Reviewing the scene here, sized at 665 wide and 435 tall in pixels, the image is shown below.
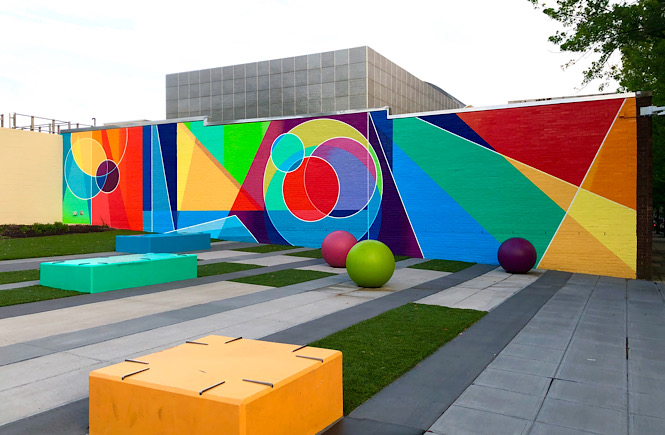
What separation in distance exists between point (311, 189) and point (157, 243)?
22.2 feet

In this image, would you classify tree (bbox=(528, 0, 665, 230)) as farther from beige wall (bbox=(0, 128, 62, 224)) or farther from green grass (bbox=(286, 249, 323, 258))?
beige wall (bbox=(0, 128, 62, 224))

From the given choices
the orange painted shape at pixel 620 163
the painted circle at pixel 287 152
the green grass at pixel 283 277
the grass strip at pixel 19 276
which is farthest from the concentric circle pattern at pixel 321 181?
the grass strip at pixel 19 276

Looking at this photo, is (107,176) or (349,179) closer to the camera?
(349,179)

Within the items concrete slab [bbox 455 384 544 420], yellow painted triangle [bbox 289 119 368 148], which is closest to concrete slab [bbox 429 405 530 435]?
concrete slab [bbox 455 384 544 420]

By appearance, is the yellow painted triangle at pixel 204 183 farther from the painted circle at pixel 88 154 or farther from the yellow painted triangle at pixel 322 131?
the painted circle at pixel 88 154

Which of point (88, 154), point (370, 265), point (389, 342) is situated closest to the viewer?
point (389, 342)

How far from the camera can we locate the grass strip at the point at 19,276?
12.6m

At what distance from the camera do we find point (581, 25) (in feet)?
59.6

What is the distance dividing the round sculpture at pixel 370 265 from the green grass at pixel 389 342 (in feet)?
6.79

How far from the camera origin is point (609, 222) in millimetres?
16391

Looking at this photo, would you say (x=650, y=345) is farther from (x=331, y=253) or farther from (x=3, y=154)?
(x=3, y=154)

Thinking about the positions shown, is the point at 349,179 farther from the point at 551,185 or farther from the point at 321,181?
the point at 551,185

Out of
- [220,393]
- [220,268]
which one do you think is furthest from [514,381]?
[220,268]

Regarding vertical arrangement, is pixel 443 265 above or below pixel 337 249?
below
